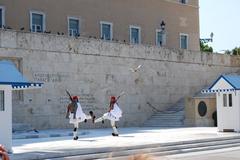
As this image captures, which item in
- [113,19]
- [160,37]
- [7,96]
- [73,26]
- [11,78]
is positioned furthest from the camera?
[160,37]

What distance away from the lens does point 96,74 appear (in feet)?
96.8

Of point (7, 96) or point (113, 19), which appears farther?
point (113, 19)

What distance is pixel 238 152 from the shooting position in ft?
56.0

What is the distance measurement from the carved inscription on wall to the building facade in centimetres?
686

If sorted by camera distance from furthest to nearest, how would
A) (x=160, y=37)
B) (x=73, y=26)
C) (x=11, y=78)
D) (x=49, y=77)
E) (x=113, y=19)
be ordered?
(x=160, y=37) → (x=113, y=19) → (x=73, y=26) → (x=49, y=77) → (x=11, y=78)

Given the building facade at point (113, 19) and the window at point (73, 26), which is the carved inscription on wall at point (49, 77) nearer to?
the building facade at point (113, 19)

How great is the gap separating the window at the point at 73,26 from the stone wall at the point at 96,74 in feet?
22.1

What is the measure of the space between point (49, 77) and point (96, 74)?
347cm

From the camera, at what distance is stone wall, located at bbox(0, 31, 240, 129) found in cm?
2598

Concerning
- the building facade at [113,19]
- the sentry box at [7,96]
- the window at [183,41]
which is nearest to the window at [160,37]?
the building facade at [113,19]

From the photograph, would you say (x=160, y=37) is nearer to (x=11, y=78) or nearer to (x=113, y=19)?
(x=113, y=19)

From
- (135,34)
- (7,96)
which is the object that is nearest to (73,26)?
(135,34)

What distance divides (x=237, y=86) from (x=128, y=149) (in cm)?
839

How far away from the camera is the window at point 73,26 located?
37.0 meters
